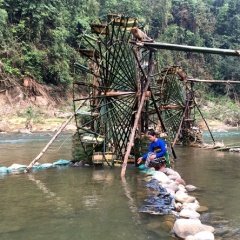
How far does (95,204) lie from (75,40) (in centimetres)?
3793

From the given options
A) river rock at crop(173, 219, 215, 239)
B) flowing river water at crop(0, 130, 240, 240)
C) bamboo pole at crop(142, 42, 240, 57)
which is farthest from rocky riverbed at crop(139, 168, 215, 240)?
bamboo pole at crop(142, 42, 240, 57)

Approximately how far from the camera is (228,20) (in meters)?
61.7

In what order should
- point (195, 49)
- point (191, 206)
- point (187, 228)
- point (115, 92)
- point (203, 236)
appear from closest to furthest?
point (203, 236) → point (187, 228) → point (191, 206) → point (195, 49) → point (115, 92)

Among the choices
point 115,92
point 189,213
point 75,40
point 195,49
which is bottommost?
point 189,213

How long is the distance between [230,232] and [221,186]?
10.7 feet

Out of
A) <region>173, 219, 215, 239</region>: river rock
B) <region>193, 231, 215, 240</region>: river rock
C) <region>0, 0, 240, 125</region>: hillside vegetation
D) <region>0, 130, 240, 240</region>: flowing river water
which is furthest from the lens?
<region>0, 0, 240, 125</region>: hillside vegetation

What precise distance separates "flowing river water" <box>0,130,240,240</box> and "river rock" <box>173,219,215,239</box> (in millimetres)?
125

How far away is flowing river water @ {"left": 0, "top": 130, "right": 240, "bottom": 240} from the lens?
5.02 meters

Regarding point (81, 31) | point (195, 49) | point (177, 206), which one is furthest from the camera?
point (81, 31)

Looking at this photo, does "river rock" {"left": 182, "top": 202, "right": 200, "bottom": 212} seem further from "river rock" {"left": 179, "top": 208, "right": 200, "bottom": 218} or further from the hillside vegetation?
the hillside vegetation

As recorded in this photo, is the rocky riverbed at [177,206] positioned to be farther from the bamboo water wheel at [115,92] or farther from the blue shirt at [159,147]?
the bamboo water wheel at [115,92]

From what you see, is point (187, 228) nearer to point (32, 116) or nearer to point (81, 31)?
point (32, 116)

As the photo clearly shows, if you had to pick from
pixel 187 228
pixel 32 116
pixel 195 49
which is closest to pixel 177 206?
pixel 187 228

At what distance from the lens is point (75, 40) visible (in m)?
42.4
